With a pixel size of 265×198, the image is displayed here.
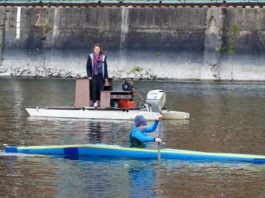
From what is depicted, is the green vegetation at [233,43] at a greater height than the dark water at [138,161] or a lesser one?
greater

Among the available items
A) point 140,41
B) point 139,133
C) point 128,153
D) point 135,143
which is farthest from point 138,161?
point 140,41

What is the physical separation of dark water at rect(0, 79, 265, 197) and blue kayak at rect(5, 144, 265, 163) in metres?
0.23

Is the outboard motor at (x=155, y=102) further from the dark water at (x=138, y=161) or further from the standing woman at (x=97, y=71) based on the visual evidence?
the standing woman at (x=97, y=71)

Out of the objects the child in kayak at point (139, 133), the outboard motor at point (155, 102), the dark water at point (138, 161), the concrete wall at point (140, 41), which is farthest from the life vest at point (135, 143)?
the concrete wall at point (140, 41)

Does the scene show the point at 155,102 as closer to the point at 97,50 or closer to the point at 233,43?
the point at 97,50

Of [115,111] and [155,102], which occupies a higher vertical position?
[155,102]

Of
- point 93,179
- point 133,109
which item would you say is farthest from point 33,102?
point 93,179

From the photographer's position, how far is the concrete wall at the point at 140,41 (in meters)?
66.7

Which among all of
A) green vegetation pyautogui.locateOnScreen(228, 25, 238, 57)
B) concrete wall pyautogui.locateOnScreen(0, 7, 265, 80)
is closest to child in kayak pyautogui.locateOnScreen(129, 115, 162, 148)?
concrete wall pyautogui.locateOnScreen(0, 7, 265, 80)

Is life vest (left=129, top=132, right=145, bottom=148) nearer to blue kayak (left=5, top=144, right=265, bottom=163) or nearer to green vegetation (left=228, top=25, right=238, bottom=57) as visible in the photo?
blue kayak (left=5, top=144, right=265, bottom=163)

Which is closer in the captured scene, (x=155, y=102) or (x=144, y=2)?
(x=155, y=102)

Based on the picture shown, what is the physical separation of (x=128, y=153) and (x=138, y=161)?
0.40m

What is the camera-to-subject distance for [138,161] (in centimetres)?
2467

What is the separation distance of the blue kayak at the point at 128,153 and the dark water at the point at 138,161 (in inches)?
9.0
